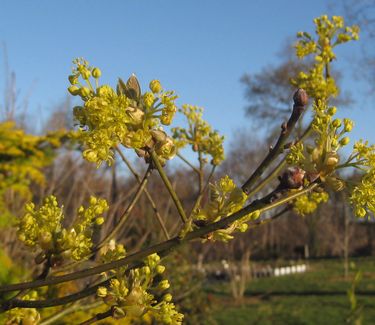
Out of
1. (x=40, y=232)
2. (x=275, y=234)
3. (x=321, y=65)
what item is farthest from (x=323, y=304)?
(x=275, y=234)

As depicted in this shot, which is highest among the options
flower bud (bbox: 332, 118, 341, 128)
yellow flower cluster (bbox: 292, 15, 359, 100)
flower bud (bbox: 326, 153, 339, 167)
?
yellow flower cluster (bbox: 292, 15, 359, 100)

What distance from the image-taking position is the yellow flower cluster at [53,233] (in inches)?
45.3

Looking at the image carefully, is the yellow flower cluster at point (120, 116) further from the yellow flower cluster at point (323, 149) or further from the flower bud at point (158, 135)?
the yellow flower cluster at point (323, 149)

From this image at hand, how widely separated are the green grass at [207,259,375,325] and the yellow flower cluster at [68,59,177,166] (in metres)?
7.56

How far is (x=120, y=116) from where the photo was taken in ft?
3.21

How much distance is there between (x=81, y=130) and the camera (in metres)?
1.02

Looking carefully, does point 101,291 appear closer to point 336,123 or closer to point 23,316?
point 23,316

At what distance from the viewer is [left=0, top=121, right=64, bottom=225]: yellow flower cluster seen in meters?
4.94

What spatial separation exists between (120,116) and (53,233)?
36 cm

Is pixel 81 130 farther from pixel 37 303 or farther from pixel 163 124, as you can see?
pixel 37 303

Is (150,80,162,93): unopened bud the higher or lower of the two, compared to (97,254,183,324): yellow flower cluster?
higher

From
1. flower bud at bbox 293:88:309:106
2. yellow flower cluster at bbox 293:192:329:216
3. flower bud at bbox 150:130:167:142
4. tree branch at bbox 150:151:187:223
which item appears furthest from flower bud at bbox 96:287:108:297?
yellow flower cluster at bbox 293:192:329:216

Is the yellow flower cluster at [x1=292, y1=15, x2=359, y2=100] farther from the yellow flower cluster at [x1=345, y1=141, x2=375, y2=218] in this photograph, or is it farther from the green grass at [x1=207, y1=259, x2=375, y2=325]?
the green grass at [x1=207, y1=259, x2=375, y2=325]

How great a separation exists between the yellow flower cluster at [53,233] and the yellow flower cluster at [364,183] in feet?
1.84
